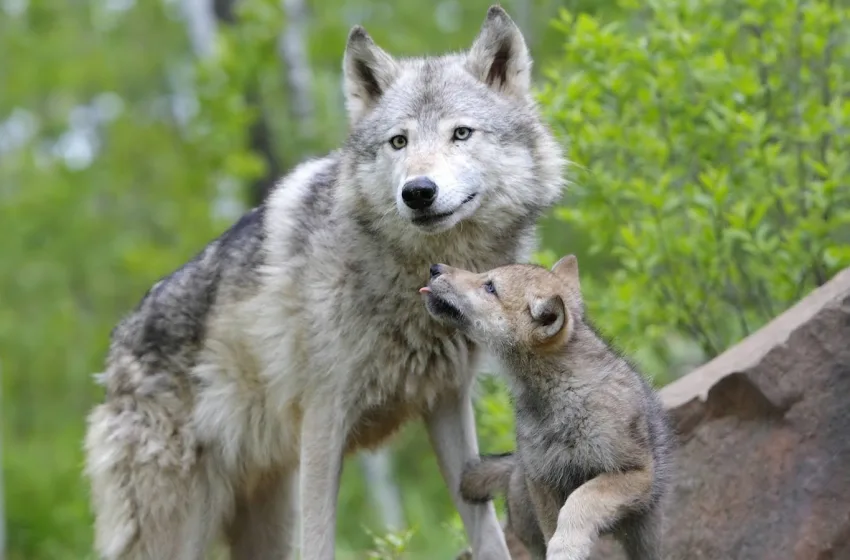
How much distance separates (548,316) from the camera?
479cm

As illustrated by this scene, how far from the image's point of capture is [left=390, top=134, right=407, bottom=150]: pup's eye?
17.6 feet

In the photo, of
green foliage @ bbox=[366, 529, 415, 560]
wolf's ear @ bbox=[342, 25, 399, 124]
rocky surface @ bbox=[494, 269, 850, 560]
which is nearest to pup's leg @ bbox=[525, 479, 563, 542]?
rocky surface @ bbox=[494, 269, 850, 560]

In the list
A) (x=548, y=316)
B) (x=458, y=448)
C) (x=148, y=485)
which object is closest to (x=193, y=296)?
(x=148, y=485)

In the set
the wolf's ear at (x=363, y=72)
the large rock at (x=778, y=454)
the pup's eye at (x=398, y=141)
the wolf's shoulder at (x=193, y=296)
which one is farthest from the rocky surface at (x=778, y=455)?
the wolf's shoulder at (x=193, y=296)

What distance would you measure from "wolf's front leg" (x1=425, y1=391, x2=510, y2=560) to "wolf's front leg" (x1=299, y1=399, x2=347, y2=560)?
572mm

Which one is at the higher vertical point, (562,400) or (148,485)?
(148,485)

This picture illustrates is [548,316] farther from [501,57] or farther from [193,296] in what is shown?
[193,296]

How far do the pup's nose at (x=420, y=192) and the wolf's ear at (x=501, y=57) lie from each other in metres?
0.96

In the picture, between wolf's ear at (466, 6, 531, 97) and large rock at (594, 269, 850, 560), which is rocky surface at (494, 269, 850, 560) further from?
wolf's ear at (466, 6, 531, 97)

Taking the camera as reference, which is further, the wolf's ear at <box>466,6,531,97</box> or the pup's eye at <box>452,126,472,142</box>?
the wolf's ear at <box>466,6,531,97</box>

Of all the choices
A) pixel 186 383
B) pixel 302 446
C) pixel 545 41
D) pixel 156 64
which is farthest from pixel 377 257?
pixel 156 64

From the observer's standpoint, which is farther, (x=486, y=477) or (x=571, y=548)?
(x=486, y=477)

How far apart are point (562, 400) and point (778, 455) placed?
1.41m

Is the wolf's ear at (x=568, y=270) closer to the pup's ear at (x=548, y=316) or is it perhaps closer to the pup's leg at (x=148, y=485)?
the pup's ear at (x=548, y=316)
